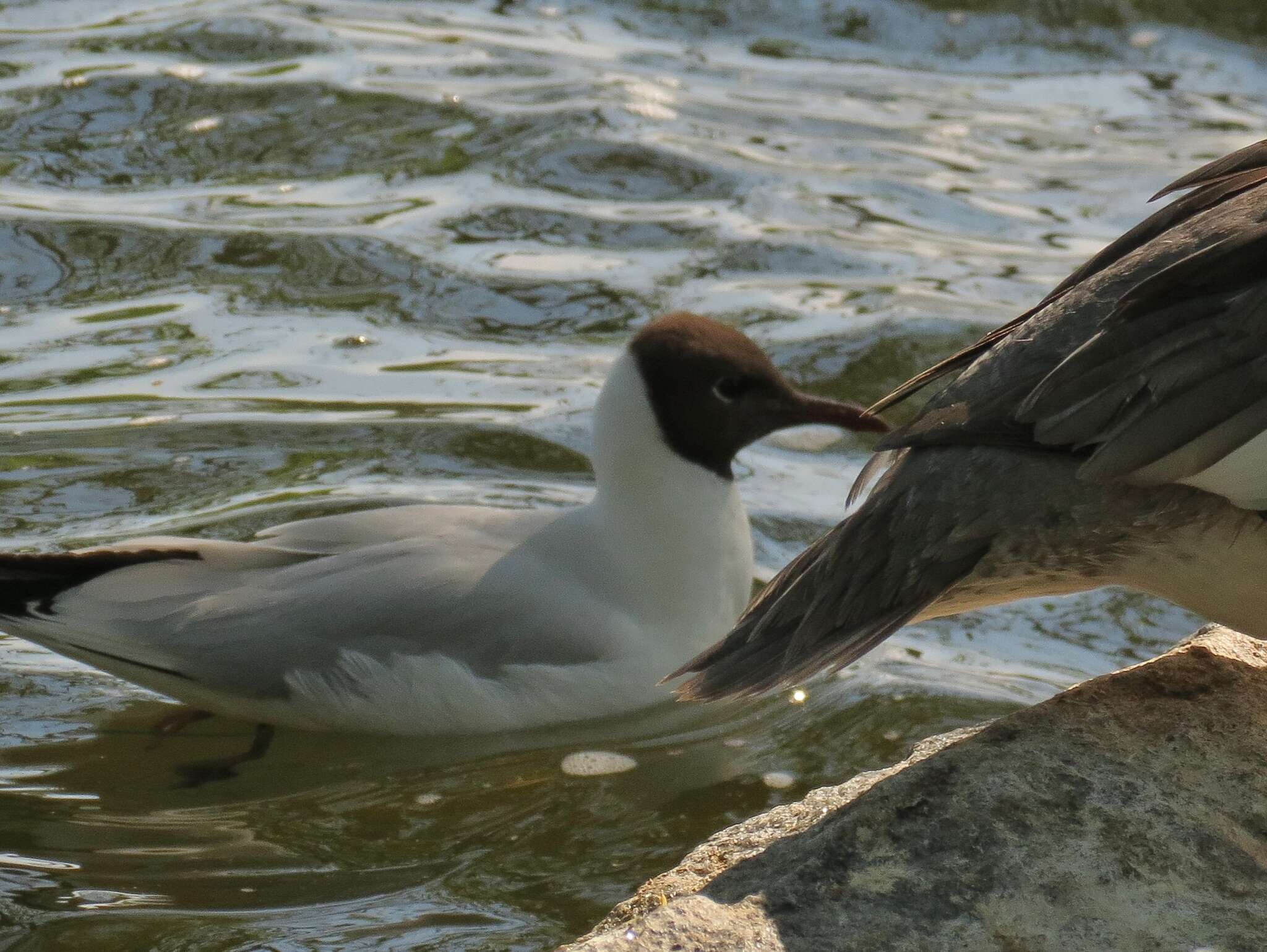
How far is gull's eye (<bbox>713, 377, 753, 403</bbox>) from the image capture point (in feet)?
15.7

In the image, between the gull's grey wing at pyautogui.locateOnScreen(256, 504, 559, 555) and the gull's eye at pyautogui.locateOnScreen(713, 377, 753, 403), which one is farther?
the gull's eye at pyautogui.locateOnScreen(713, 377, 753, 403)

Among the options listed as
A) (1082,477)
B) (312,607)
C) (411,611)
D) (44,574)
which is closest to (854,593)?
(1082,477)

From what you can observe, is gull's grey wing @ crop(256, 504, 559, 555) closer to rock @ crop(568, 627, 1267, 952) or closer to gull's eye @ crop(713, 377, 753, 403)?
gull's eye @ crop(713, 377, 753, 403)

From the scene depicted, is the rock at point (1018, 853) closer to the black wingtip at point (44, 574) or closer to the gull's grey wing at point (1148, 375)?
the gull's grey wing at point (1148, 375)

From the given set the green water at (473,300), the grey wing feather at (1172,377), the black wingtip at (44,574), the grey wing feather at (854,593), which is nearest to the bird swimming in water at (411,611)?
the black wingtip at (44,574)

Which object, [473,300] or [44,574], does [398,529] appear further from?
[473,300]

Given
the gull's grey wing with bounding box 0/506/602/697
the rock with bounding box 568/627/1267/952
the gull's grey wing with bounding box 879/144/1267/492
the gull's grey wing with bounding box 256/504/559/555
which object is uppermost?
the gull's grey wing with bounding box 879/144/1267/492

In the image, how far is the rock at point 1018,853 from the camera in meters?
2.26

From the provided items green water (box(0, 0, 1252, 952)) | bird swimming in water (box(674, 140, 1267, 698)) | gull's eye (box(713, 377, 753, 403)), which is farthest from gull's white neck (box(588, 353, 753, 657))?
bird swimming in water (box(674, 140, 1267, 698))

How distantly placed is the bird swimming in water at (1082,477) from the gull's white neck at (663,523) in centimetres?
167

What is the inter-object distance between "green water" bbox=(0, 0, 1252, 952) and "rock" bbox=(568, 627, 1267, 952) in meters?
1.04

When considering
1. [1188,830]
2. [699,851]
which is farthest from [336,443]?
[1188,830]

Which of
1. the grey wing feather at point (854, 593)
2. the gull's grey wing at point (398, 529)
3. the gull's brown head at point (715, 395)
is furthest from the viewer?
the gull's brown head at point (715, 395)

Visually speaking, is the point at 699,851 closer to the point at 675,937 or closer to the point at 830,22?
the point at 675,937
